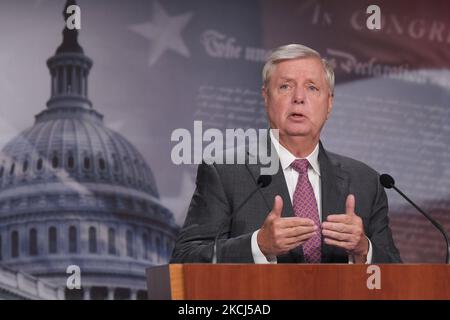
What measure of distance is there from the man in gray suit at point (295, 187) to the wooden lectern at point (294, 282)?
0.51 meters

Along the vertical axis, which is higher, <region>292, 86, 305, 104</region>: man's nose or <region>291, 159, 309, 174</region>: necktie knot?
<region>292, 86, 305, 104</region>: man's nose

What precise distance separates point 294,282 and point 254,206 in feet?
2.51

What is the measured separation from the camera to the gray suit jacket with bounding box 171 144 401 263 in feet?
9.87

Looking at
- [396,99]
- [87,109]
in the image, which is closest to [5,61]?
[87,109]

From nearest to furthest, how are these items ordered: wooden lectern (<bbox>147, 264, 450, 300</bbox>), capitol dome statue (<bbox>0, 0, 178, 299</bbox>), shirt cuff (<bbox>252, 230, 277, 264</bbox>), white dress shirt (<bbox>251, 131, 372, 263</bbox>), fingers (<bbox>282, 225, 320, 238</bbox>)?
wooden lectern (<bbox>147, 264, 450, 300</bbox>) < fingers (<bbox>282, 225, 320, 238</bbox>) < shirt cuff (<bbox>252, 230, 277, 264</bbox>) < white dress shirt (<bbox>251, 131, 372, 263</bbox>) < capitol dome statue (<bbox>0, 0, 178, 299</bbox>)

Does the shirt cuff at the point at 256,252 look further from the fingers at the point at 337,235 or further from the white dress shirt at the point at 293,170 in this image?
→ the white dress shirt at the point at 293,170

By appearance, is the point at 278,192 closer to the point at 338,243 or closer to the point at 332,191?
the point at 332,191

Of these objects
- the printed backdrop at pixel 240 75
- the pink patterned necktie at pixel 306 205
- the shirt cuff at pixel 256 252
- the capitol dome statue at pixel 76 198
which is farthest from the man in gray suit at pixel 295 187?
the capitol dome statue at pixel 76 198

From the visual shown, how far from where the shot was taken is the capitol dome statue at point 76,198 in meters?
5.25

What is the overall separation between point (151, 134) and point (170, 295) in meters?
3.01

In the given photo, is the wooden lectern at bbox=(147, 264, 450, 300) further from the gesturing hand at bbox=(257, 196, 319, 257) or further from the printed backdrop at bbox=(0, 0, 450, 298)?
the printed backdrop at bbox=(0, 0, 450, 298)

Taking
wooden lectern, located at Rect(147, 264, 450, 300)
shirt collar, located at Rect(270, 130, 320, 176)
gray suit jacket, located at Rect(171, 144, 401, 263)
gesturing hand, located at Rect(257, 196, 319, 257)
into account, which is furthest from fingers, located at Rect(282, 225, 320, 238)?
shirt collar, located at Rect(270, 130, 320, 176)

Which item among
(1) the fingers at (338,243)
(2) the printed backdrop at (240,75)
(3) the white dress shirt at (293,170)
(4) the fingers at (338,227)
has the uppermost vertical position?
(2) the printed backdrop at (240,75)

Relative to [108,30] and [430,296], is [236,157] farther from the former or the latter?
[108,30]
